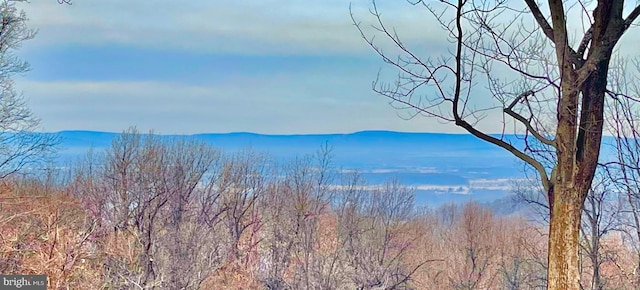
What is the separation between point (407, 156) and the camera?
48.8m

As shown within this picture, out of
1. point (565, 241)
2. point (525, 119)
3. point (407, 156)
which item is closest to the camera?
point (565, 241)

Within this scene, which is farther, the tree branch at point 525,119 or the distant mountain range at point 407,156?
the distant mountain range at point 407,156

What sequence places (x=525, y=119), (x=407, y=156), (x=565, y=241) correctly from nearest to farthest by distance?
(x=565, y=241)
(x=525, y=119)
(x=407, y=156)

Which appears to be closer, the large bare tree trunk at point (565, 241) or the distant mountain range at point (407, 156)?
the large bare tree trunk at point (565, 241)

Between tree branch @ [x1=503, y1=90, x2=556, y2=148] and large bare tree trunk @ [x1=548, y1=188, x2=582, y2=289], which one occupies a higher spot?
tree branch @ [x1=503, y1=90, x2=556, y2=148]

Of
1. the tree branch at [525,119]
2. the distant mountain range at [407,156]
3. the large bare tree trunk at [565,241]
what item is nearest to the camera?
the large bare tree trunk at [565,241]

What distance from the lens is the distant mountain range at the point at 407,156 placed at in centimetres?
2023

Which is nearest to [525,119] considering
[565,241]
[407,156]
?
[565,241]

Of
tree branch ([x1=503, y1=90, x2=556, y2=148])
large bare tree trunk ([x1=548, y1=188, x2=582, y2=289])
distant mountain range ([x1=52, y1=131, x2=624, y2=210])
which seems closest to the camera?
large bare tree trunk ([x1=548, y1=188, x2=582, y2=289])

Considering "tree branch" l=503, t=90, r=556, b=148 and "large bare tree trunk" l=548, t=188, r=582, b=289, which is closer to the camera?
"large bare tree trunk" l=548, t=188, r=582, b=289

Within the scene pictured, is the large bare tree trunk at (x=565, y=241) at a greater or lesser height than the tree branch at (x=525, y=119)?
lesser

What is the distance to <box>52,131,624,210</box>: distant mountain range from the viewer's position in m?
20.2

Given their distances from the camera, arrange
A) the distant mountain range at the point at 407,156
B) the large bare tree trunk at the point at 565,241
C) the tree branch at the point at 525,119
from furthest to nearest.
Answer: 1. the distant mountain range at the point at 407,156
2. the tree branch at the point at 525,119
3. the large bare tree trunk at the point at 565,241

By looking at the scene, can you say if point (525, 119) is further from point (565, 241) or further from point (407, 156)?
point (407, 156)
